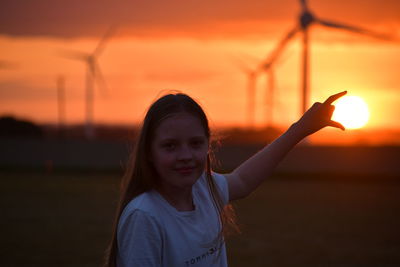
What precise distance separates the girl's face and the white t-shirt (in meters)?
0.09

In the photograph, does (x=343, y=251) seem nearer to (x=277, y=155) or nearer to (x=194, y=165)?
(x=277, y=155)

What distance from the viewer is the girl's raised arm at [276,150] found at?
2.36m

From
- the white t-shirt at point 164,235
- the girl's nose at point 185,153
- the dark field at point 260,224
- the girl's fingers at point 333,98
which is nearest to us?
the white t-shirt at point 164,235

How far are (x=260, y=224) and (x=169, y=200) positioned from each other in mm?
8928

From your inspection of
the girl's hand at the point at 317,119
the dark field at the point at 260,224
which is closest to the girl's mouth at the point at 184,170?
the girl's hand at the point at 317,119

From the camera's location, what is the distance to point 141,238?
1.83m

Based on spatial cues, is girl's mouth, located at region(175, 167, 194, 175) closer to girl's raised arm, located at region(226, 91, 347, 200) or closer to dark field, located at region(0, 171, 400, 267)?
girl's raised arm, located at region(226, 91, 347, 200)

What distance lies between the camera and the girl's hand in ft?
7.69

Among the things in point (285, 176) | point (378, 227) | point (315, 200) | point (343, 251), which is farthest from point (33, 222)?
point (285, 176)

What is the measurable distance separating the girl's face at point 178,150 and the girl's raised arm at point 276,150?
1.53ft

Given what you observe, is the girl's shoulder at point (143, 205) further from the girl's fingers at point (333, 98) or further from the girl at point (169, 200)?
the girl's fingers at point (333, 98)

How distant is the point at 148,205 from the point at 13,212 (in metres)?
10.5

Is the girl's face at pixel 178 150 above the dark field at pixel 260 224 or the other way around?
above

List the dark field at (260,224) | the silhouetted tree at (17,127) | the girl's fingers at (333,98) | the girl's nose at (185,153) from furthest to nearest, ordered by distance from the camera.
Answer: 1. the silhouetted tree at (17,127)
2. the dark field at (260,224)
3. the girl's fingers at (333,98)
4. the girl's nose at (185,153)
